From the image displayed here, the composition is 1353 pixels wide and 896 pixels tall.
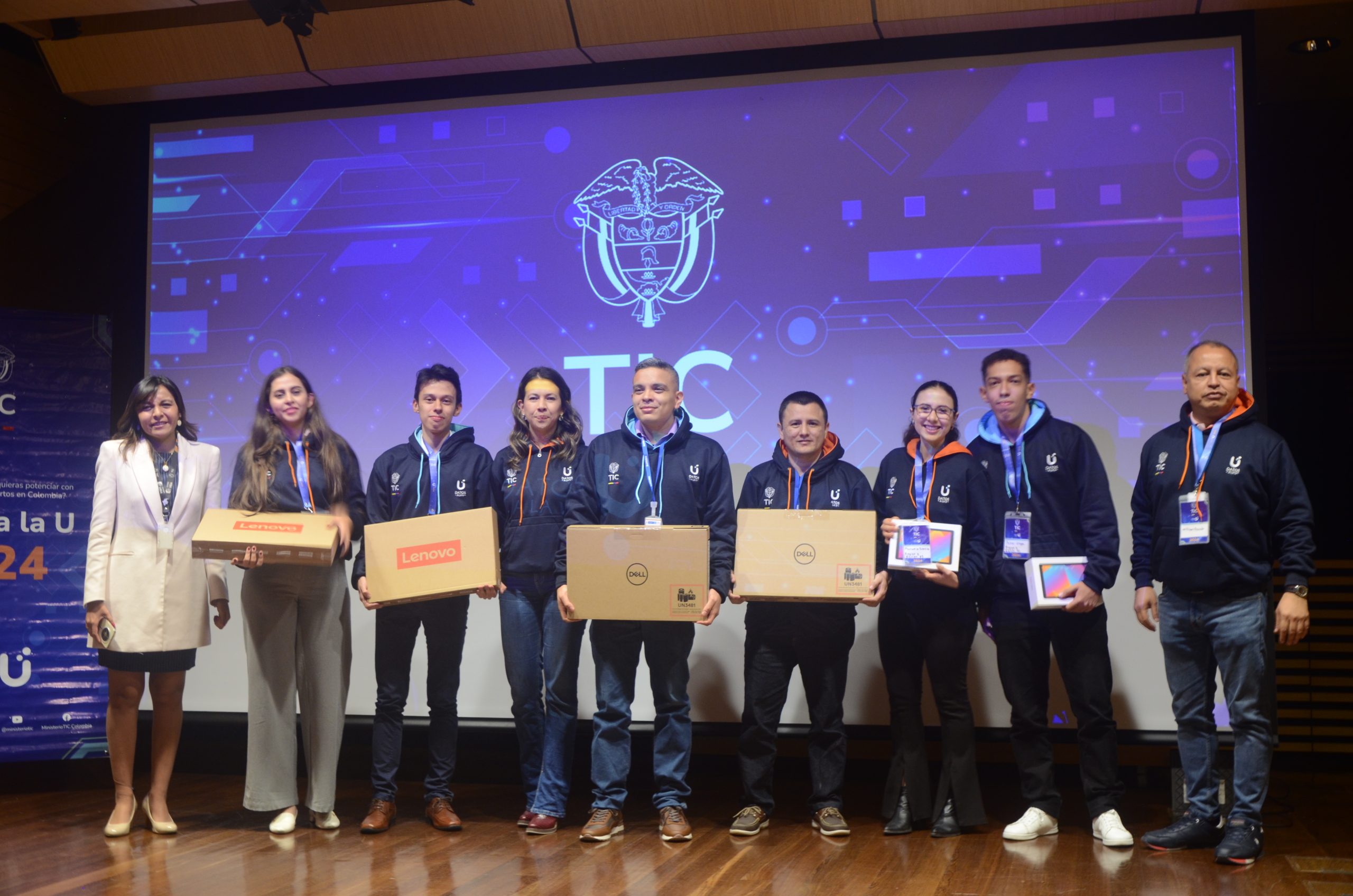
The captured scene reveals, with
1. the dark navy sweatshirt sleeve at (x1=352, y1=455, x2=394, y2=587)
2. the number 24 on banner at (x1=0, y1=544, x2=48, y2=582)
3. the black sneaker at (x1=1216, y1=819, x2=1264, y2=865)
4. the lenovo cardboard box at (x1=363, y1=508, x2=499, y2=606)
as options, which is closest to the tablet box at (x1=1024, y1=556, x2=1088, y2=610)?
the black sneaker at (x1=1216, y1=819, x2=1264, y2=865)

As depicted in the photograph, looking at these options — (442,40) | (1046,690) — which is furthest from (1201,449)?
(442,40)

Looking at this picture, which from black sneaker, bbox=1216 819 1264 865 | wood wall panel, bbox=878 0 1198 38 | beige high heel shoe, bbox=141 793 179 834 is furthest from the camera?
wood wall panel, bbox=878 0 1198 38

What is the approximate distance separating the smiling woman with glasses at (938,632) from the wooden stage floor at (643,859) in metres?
0.14

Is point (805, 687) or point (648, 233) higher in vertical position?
point (648, 233)

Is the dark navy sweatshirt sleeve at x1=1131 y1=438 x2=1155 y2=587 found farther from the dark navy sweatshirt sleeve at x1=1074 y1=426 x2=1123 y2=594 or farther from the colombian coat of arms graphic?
the colombian coat of arms graphic

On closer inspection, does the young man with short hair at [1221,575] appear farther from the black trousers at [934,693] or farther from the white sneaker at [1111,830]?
the black trousers at [934,693]

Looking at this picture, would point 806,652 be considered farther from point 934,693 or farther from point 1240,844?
point 1240,844

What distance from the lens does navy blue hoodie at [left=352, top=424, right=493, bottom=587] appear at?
377 cm

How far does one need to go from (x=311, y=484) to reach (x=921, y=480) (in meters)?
2.12

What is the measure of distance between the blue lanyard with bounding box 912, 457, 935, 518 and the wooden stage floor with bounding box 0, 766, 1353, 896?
1087 mm

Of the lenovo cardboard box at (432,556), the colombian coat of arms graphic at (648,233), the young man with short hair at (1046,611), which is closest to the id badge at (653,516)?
the lenovo cardboard box at (432,556)

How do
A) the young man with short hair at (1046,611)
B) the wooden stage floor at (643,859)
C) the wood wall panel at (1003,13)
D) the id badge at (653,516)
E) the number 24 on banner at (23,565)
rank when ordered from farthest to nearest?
the number 24 on banner at (23,565)
the wood wall panel at (1003,13)
the id badge at (653,516)
the young man with short hair at (1046,611)
the wooden stage floor at (643,859)

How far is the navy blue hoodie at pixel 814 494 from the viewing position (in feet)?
11.7

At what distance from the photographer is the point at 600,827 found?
340cm
